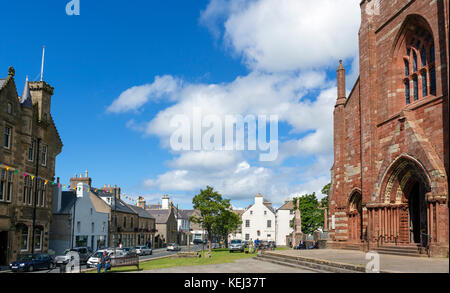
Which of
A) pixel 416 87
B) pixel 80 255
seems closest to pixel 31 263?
pixel 80 255

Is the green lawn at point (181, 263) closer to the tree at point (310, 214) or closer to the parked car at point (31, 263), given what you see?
the parked car at point (31, 263)

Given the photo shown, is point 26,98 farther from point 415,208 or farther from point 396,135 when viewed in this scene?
point 415,208

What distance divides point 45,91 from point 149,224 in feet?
129

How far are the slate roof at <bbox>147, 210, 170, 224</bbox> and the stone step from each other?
60.1 m

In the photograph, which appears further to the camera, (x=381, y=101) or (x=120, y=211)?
(x=120, y=211)

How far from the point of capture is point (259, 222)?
284 feet

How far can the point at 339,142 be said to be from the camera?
1134 inches

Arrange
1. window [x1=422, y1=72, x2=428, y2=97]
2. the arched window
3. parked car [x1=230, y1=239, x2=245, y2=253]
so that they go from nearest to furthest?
the arched window → window [x1=422, y1=72, x2=428, y2=97] → parked car [x1=230, y1=239, x2=245, y2=253]

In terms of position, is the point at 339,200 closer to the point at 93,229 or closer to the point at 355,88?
the point at 355,88

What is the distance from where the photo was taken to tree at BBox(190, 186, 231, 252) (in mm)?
47781

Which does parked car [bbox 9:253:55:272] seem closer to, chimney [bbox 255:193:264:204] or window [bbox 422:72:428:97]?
window [bbox 422:72:428:97]

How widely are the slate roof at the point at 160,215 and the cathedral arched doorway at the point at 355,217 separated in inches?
2297

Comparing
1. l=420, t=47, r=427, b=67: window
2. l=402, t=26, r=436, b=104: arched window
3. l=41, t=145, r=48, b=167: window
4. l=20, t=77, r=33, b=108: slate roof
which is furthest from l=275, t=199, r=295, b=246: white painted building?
l=420, t=47, r=427, b=67: window
